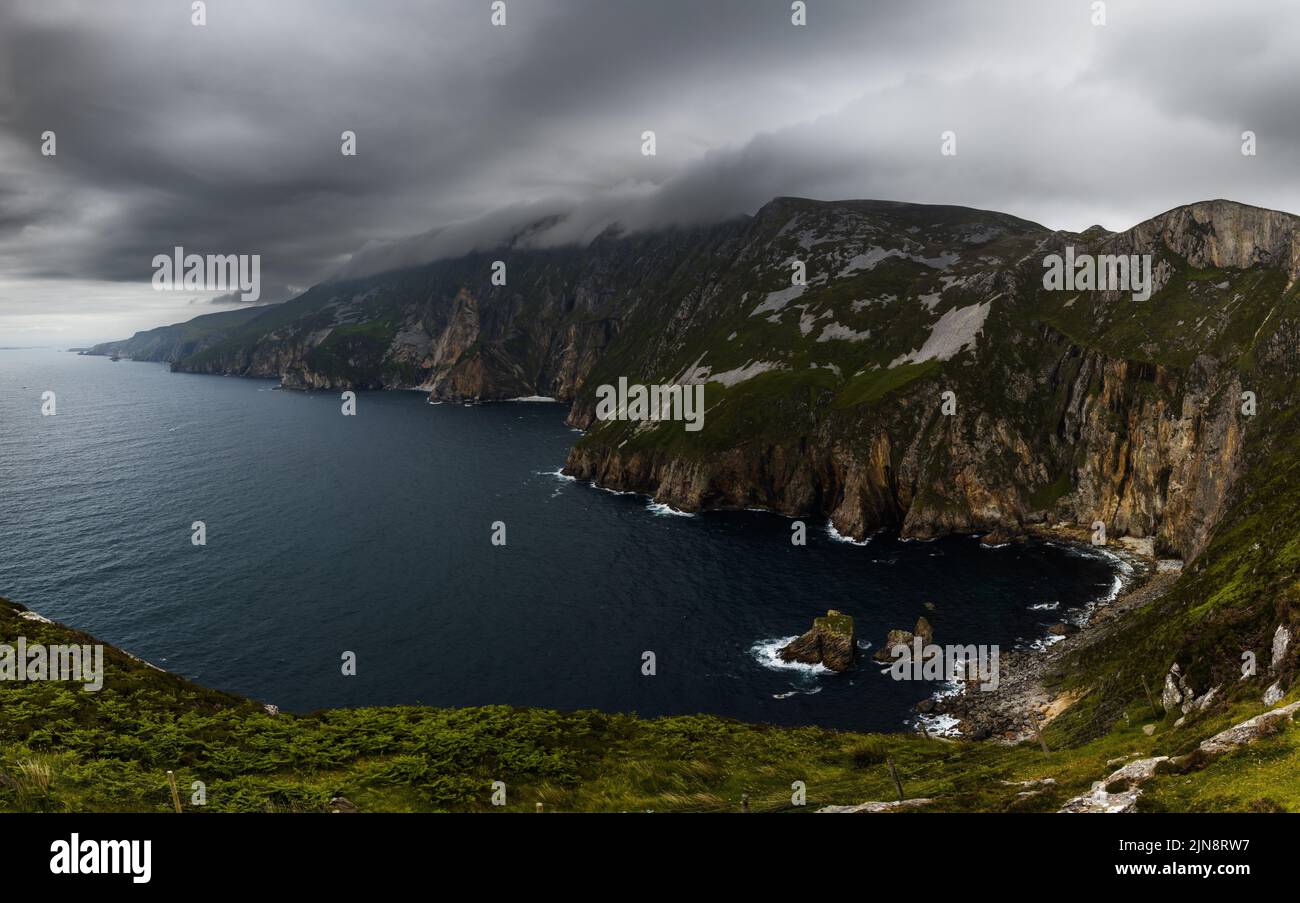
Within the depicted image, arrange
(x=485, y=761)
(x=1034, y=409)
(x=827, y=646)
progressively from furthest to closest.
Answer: (x=1034, y=409), (x=827, y=646), (x=485, y=761)

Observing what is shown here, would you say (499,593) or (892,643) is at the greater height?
(499,593)

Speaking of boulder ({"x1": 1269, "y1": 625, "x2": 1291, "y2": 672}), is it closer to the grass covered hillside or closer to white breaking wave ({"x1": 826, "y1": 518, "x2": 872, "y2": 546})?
the grass covered hillside

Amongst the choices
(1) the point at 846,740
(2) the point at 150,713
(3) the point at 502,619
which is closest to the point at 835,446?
(3) the point at 502,619

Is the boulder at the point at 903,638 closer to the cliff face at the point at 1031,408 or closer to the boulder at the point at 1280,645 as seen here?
the cliff face at the point at 1031,408

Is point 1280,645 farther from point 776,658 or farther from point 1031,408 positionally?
point 1031,408

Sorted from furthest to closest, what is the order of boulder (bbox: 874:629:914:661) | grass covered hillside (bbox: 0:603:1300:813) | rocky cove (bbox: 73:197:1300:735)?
1. rocky cove (bbox: 73:197:1300:735)
2. boulder (bbox: 874:629:914:661)
3. grass covered hillside (bbox: 0:603:1300:813)

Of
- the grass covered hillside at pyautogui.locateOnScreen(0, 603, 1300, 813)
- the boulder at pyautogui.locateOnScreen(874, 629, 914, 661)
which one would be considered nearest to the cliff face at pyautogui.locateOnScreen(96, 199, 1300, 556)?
the boulder at pyautogui.locateOnScreen(874, 629, 914, 661)

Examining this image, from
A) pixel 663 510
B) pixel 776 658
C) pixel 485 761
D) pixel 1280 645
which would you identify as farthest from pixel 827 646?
pixel 663 510

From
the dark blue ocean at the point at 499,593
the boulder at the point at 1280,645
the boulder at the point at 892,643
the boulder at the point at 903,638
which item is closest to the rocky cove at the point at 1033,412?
the dark blue ocean at the point at 499,593
